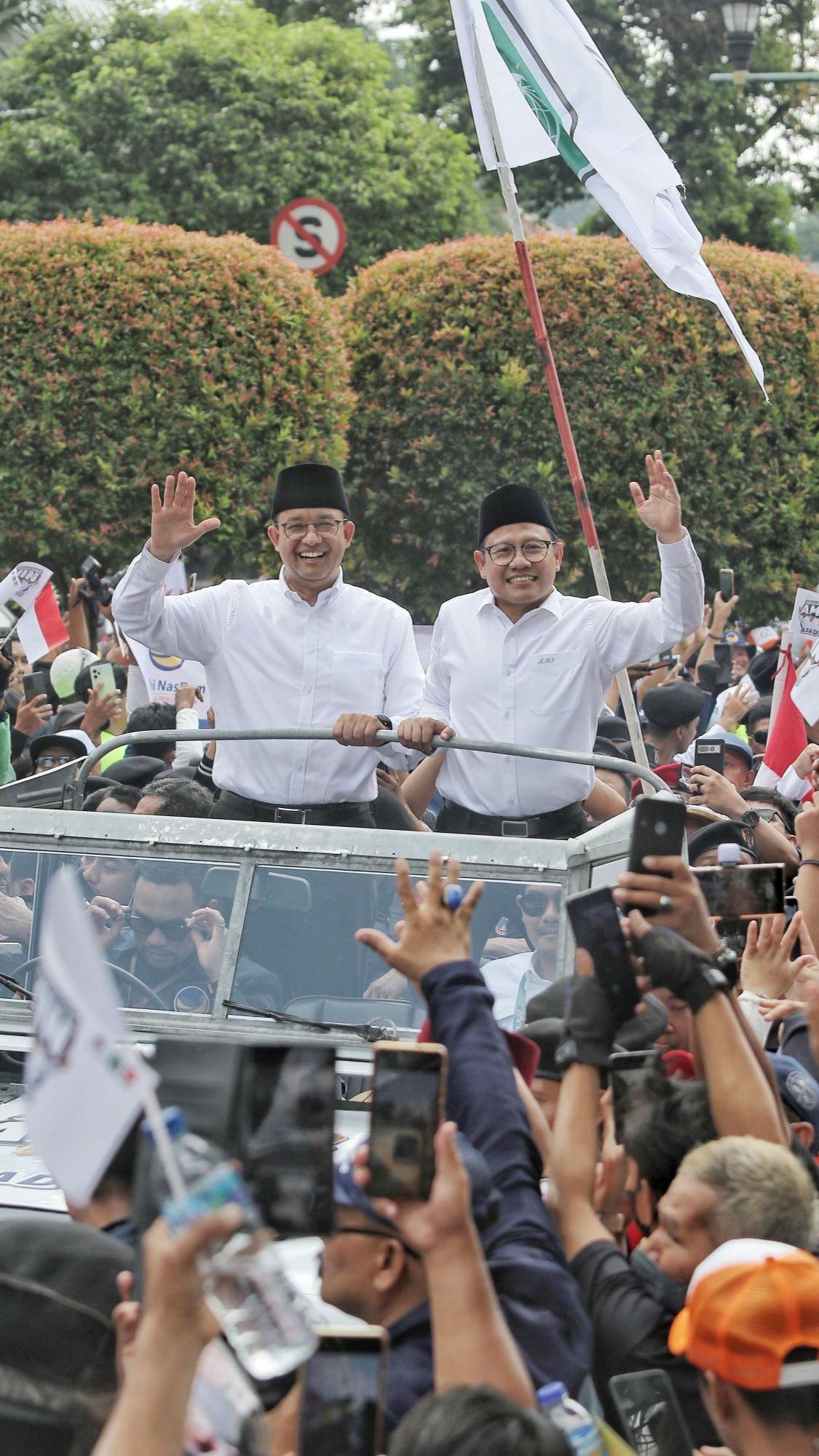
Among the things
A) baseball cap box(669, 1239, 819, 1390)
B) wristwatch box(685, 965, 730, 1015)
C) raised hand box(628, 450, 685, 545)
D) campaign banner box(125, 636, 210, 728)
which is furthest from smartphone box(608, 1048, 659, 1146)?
campaign banner box(125, 636, 210, 728)

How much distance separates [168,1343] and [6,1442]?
577 millimetres

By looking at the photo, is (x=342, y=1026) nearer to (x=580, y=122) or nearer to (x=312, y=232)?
(x=580, y=122)

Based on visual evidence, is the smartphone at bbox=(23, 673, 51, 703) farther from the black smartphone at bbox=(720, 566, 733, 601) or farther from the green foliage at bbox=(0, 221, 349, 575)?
the green foliage at bbox=(0, 221, 349, 575)

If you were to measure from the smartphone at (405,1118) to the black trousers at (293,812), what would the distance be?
323 cm

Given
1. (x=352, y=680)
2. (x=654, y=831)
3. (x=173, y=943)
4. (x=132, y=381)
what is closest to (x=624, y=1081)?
(x=654, y=831)

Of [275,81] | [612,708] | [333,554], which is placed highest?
[275,81]

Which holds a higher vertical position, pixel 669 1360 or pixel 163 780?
pixel 163 780

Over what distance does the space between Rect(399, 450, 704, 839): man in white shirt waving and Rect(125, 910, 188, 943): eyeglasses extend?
3.78ft

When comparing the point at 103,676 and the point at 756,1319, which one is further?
the point at 103,676

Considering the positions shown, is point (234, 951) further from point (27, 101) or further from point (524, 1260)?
point (27, 101)

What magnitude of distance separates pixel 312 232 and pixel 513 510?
57.7 ft

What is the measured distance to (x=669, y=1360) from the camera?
9.46 ft

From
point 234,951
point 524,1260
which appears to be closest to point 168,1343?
point 524,1260

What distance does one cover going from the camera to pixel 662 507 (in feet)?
19.3
